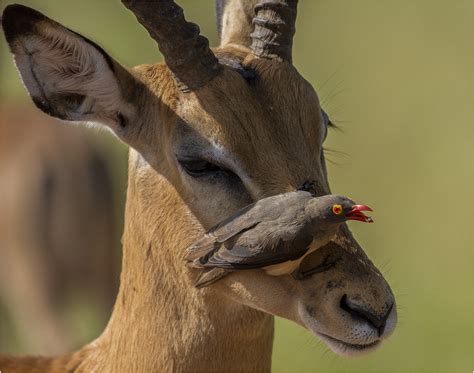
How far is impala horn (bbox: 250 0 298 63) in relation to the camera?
5.61 metres

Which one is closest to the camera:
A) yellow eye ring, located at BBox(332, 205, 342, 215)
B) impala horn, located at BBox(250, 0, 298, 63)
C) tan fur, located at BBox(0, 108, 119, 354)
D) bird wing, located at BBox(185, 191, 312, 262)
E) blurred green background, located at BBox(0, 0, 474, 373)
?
yellow eye ring, located at BBox(332, 205, 342, 215)

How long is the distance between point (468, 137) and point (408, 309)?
323 cm

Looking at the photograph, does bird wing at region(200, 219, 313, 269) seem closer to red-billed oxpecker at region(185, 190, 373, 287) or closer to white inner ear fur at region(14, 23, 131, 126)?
red-billed oxpecker at region(185, 190, 373, 287)

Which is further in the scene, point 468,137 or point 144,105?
point 468,137

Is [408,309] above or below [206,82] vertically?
below

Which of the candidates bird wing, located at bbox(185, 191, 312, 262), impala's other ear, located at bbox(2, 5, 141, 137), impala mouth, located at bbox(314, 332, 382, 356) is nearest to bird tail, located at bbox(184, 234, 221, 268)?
bird wing, located at bbox(185, 191, 312, 262)

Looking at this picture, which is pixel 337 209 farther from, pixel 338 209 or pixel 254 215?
pixel 254 215

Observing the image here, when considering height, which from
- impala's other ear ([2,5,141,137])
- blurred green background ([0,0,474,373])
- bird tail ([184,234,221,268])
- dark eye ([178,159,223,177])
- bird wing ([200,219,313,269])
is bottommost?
blurred green background ([0,0,474,373])

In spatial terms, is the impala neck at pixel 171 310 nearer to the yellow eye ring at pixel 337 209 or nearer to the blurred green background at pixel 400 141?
the yellow eye ring at pixel 337 209

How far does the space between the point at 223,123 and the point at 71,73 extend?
0.78 metres

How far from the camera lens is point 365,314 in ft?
15.9

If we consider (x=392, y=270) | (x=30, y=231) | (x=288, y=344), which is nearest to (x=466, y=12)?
(x=392, y=270)

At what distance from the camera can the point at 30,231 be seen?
10.9m

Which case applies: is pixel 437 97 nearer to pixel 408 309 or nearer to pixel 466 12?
pixel 466 12
